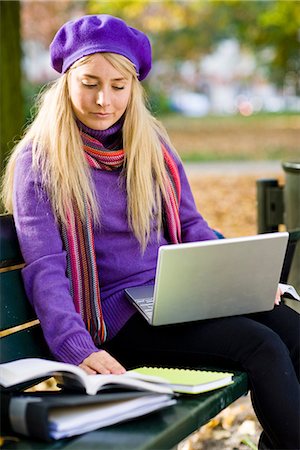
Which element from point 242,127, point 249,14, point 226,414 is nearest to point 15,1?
point 226,414

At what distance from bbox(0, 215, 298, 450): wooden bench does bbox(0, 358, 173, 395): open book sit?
3.1 inches

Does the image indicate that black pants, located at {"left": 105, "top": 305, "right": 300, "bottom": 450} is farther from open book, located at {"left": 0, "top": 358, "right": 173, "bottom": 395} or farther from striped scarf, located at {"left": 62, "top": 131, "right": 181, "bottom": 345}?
open book, located at {"left": 0, "top": 358, "right": 173, "bottom": 395}

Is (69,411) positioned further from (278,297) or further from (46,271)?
(278,297)

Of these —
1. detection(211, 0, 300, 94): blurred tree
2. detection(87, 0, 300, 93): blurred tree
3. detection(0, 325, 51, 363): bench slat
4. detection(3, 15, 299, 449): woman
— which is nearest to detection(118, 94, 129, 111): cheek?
detection(3, 15, 299, 449): woman

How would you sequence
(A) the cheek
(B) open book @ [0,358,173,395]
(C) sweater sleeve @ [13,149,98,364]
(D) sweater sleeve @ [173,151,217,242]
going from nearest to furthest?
(B) open book @ [0,358,173,395] < (C) sweater sleeve @ [13,149,98,364] < (A) the cheek < (D) sweater sleeve @ [173,151,217,242]

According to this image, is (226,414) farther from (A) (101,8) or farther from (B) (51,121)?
(A) (101,8)

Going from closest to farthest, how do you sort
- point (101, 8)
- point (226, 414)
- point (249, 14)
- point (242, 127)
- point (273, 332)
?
point (273, 332), point (226, 414), point (101, 8), point (249, 14), point (242, 127)

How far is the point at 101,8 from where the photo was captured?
50.9 feet

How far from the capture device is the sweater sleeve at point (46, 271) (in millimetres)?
2801

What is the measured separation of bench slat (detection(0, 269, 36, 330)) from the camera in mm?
2994

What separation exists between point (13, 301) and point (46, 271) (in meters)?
0.19

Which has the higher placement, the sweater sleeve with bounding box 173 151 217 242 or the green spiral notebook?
the sweater sleeve with bounding box 173 151 217 242

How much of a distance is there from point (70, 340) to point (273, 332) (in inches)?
23.4

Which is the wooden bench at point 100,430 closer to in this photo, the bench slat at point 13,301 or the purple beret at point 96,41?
the bench slat at point 13,301
